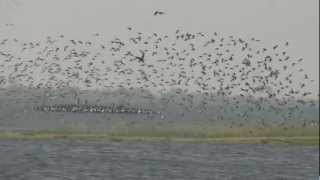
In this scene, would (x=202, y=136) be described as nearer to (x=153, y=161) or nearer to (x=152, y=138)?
(x=152, y=138)

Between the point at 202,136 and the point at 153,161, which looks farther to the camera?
the point at 202,136

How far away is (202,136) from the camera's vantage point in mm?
120438

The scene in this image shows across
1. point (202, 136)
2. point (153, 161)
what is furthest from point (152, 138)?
point (153, 161)

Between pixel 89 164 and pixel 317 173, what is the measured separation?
21.1 m

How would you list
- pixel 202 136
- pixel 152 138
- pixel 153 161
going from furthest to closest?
pixel 202 136
pixel 152 138
pixel 153 161

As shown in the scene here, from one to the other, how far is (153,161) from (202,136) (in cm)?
4153

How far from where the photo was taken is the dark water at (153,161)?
219 feet

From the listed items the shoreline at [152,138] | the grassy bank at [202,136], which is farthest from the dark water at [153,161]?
the grassy bank at [202,136]

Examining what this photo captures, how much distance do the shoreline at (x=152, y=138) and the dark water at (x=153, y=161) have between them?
451cm

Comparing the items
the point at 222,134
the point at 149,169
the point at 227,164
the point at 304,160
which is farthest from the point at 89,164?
the point at 222,134

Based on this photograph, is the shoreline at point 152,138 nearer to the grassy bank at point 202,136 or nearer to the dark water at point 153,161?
the grassy bank at point 202,136

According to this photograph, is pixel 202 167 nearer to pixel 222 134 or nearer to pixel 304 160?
pixel 304 160

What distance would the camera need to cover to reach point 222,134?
398 feet

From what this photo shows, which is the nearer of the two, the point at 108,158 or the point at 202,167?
the point at 202,167
